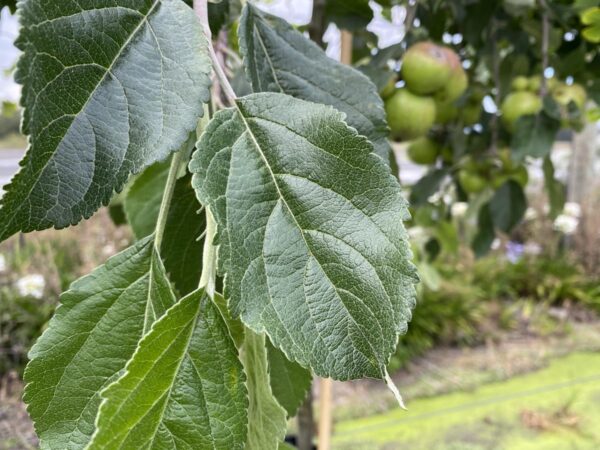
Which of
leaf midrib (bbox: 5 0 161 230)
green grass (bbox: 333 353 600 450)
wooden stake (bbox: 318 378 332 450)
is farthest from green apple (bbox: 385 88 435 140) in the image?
green grass (bbox: 333 353 600 450)

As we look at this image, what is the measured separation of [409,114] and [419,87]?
4 centimetres

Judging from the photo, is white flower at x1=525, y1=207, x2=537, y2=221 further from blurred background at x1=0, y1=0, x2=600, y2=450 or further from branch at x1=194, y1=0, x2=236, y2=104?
branch at x1=194, y1=0, x2=236, y2=104

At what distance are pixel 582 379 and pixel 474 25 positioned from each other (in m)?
2.42

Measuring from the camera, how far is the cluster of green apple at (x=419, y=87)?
731mm

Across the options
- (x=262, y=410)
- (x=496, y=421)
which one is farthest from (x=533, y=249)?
(x=262, y=410)

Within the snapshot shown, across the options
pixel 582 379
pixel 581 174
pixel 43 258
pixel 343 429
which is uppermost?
pixel 581 174

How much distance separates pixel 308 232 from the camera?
0.97ft

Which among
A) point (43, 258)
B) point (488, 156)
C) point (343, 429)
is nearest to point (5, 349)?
point (43, 258)

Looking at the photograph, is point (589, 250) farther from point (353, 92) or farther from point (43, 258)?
point (353, 92)

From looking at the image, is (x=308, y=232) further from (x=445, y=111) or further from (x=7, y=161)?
(x=7, y=161)

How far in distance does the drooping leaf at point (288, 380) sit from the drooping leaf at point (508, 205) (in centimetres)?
65

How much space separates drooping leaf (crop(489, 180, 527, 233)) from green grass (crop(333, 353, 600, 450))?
1470 mm

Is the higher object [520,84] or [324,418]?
[520,84]

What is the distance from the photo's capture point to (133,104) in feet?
0.97
